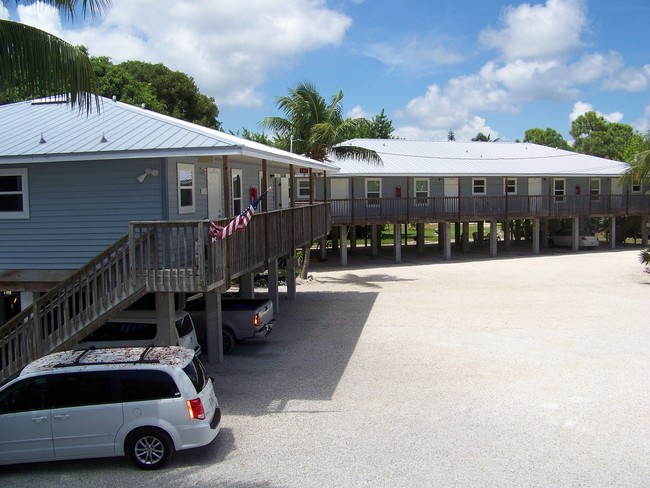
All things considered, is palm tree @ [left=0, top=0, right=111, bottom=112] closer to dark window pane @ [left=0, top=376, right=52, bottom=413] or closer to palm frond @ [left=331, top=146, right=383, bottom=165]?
dark window pane @ [left=0, top=376, right=52, bottom=413]

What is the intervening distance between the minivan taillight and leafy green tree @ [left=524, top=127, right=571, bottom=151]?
3193 inches

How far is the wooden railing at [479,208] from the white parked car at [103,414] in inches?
937

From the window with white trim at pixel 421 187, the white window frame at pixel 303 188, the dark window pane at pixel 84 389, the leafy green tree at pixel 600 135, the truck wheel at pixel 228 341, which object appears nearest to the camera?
the dark window pane at pixel 84 389

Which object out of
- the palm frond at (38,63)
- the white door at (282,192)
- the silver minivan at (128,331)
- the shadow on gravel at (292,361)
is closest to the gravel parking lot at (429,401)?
the shadow on gravel at (292,361)

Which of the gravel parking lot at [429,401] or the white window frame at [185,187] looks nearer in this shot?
the gravel parking lot at [429,401]

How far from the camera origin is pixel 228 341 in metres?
15.6

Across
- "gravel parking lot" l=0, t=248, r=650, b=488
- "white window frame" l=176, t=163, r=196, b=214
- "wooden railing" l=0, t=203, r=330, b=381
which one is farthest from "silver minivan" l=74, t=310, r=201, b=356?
"white window frame" l=176, t=163, r=196, b=214

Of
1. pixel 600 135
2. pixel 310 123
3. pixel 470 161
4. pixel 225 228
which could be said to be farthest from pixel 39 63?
pixel 600 135

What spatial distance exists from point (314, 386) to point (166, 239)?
4.18m

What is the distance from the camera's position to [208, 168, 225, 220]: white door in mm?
15602

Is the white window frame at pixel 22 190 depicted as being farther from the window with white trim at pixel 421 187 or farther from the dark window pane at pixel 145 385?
the window with white trim at pixel 421 187

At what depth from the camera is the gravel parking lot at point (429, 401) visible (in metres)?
8.67

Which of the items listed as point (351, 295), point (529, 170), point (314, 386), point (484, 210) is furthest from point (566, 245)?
point (314, 386)

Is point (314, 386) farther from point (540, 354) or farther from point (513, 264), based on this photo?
point (513, 264)
